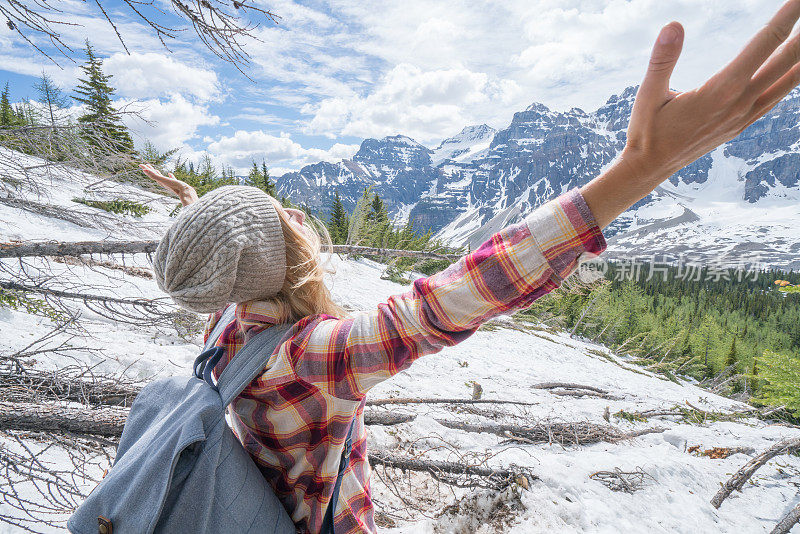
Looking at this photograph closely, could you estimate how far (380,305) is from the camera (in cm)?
103

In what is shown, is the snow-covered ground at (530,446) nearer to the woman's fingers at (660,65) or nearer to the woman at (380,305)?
the woman at (380,305)

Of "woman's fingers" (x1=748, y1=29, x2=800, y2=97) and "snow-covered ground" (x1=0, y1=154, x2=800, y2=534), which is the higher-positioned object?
"woman's fingers" (x1=748, y1=29, x2=800, y2=97)

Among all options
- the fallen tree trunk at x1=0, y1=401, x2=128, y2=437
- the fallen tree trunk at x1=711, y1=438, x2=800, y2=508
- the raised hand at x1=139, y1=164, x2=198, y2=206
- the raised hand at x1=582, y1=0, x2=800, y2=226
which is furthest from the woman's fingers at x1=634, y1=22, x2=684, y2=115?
the fallen tree trunk at x1=711, y1=438, x2=800, y2=508

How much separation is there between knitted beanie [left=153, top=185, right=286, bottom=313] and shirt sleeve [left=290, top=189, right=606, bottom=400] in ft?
0.98

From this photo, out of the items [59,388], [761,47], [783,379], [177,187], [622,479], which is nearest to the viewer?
[761,47]

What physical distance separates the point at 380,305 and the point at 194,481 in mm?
728

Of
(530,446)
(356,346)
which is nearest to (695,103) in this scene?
(356,346)

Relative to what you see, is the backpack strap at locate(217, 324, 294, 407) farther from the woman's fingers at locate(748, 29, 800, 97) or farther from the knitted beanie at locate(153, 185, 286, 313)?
the woman's fingers at locate(748, 29, 800, 97)

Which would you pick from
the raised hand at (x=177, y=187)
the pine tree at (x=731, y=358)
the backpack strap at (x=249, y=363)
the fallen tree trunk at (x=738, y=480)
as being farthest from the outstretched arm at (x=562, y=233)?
the pine tree at (x=731, y=358)

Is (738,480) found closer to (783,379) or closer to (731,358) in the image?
(783,379)

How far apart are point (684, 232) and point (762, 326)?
122m

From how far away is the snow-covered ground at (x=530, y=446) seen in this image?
291 cm

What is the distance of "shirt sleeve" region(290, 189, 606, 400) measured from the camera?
0.81 m

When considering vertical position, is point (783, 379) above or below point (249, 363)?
below
